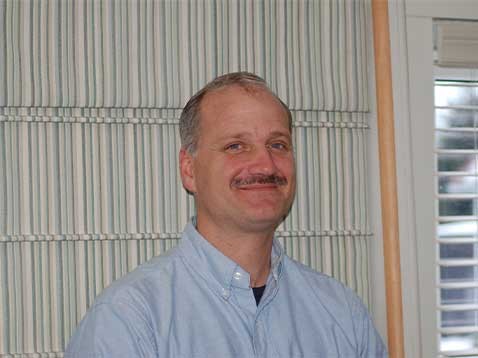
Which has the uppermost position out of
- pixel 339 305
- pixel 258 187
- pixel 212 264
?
pixel 258 187

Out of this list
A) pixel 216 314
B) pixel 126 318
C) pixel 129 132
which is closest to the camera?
pixel 126 318

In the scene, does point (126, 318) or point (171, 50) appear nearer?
point (126, 318)

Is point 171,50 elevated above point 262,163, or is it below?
above

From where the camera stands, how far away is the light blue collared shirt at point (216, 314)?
4.43 feet

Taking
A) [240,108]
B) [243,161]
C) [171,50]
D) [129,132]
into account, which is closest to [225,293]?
[243,161]

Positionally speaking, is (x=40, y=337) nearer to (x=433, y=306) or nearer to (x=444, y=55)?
(x=433, y=306)

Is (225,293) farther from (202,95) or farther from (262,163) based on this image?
(202,95)

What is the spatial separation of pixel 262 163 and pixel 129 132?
1.69 feet

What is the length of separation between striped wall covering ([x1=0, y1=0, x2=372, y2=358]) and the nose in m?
0.45

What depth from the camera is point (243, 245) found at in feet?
5.11

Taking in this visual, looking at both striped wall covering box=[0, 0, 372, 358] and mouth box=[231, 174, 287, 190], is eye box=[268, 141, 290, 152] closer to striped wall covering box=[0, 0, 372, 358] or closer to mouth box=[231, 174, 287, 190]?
mouth box=[231, 174, 287, 190]

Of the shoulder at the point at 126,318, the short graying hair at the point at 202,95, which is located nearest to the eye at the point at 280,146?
the short graying hair at the point at 202,95

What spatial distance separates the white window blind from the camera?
2.05m

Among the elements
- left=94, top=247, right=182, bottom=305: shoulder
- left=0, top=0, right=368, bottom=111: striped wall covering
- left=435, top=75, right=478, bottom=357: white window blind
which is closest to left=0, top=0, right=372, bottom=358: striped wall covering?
left=0, top=0, right=368, bottom=111: striped wall covering
